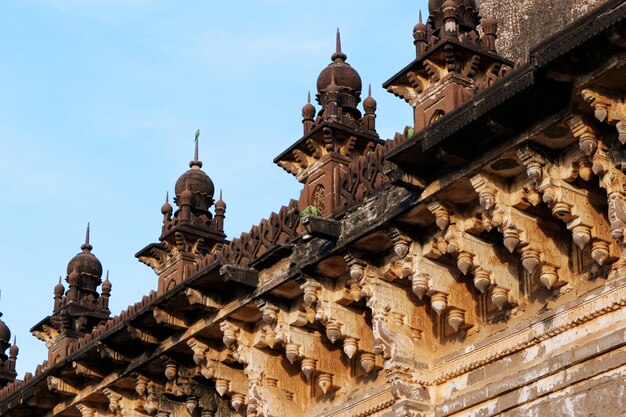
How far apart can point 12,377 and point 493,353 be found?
33.1 ft

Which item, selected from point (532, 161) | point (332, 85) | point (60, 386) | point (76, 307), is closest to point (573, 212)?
point (532, 161)

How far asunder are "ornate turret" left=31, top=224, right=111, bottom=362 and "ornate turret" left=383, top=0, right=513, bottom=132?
6.60 m

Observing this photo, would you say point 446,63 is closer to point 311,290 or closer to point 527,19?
point 311,290

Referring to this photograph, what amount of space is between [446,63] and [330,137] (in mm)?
1499

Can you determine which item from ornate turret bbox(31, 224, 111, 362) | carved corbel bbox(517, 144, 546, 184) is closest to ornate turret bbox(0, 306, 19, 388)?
ornate turret bbox(31, 224, 111, 362)

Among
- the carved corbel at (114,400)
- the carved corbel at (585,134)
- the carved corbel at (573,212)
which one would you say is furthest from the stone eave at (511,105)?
the carved corbel at (114,400)

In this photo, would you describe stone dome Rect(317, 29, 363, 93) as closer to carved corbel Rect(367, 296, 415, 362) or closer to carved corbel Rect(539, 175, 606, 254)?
carved corbel Rect(367, 296, 415, 362)

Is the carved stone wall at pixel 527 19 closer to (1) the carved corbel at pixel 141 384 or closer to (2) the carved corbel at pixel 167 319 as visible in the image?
(2) the carved corbel at pixel 167 319

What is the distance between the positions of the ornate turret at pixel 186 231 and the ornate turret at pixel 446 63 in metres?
3.84

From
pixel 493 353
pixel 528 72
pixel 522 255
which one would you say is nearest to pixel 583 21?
pixel 528 72

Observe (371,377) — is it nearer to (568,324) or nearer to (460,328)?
(460,328)

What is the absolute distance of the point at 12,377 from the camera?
64.4ft

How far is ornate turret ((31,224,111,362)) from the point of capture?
57.2 feet

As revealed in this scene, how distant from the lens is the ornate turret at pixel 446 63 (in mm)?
11797
